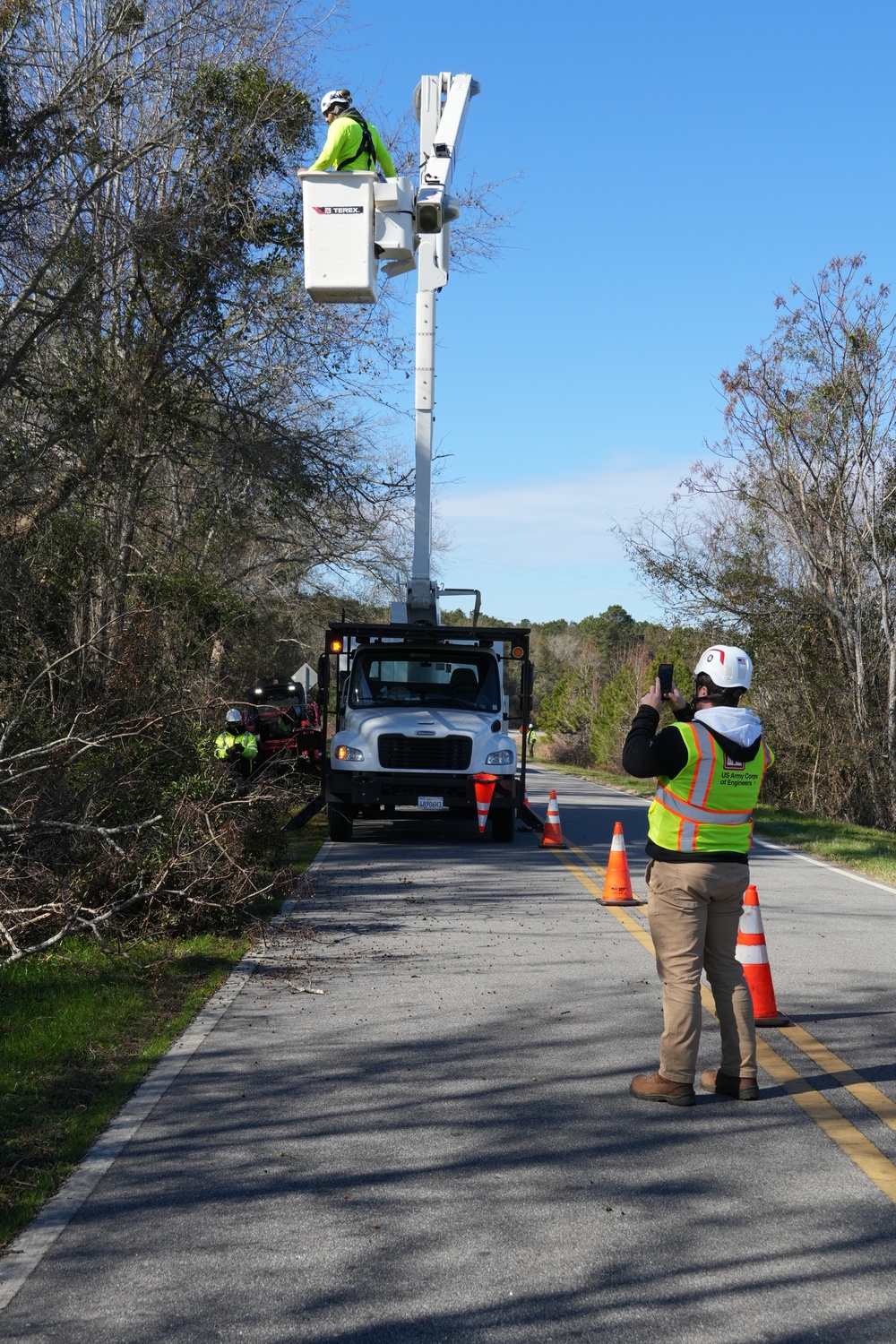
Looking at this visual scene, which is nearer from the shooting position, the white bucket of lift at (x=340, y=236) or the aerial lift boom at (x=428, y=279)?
the white bucket of lift at (x=340, y=236)

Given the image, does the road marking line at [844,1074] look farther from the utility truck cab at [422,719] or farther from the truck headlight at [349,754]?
the truck headlight at [349,754]

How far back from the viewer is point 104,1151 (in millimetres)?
5320

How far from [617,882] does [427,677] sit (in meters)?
6.00

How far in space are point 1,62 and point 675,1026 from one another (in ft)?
35.6

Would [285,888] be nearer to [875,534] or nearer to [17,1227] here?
[17,1227]

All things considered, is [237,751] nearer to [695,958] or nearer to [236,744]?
[236,744]

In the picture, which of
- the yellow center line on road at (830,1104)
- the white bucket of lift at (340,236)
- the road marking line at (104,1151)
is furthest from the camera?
the white bucket of lift at (340,236)

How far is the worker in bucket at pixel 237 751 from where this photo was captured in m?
11.5

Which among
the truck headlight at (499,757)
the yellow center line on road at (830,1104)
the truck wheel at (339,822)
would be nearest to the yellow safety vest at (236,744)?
the truck wheel at (339,822)

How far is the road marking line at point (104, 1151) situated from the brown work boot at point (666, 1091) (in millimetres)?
2172

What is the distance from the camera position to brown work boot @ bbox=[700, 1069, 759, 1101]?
613 cm

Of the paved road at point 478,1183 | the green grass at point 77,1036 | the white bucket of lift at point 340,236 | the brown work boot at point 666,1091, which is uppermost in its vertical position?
the white bucket of lift at point 340,236

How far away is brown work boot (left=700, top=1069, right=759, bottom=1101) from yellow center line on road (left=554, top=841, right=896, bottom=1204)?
0.21 meters

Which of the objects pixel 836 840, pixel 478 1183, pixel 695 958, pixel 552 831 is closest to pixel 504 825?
pixel 552 831
